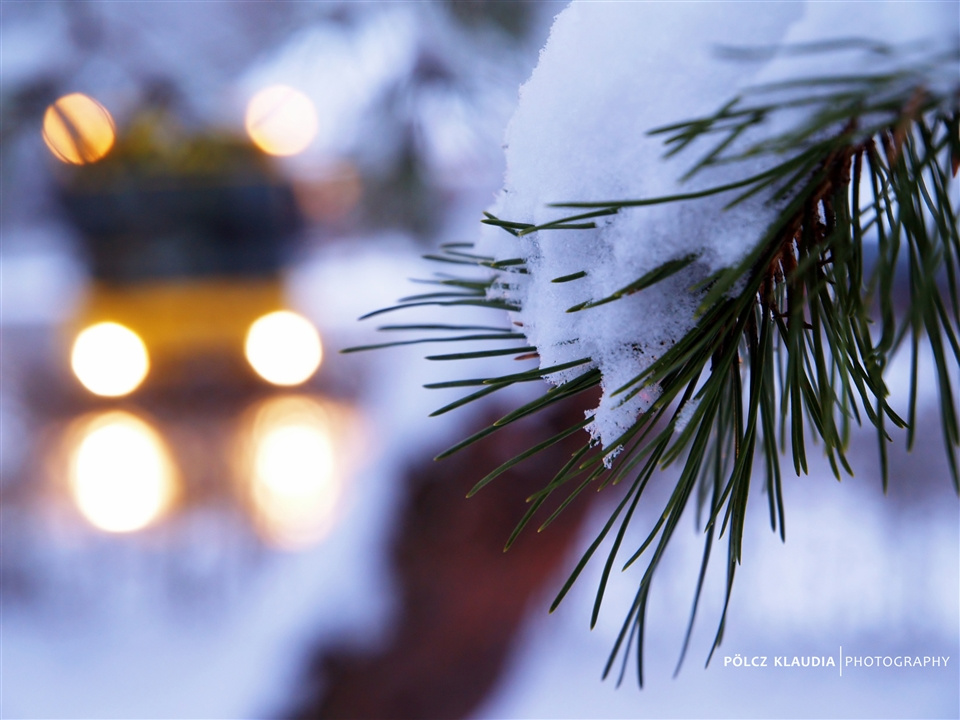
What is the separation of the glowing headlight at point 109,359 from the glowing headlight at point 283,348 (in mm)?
271

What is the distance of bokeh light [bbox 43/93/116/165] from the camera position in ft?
2.97

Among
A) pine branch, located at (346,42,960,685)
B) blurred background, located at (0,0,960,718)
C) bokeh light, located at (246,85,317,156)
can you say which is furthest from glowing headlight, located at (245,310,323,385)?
pine branch, located at (346,42,960,685)

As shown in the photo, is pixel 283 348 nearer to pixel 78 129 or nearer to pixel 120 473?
pixel 120 473

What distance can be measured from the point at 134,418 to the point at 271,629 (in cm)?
79

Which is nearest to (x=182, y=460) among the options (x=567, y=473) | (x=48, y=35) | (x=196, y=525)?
(x=196, y=525)

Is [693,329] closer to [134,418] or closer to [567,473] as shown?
[567,473]

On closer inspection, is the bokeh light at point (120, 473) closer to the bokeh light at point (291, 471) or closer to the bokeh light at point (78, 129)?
the bokeh light at point (291, 471)

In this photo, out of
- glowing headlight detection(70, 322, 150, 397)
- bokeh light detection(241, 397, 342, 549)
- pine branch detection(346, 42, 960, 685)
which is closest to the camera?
pine branch detection(346, 42, 960, 685)

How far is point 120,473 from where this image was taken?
58.0 inches

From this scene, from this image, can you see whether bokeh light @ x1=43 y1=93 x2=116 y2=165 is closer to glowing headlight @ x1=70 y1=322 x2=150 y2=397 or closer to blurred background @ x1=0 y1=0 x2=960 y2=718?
blurred background @ x1=0 y1=0 x2=960 y2=718

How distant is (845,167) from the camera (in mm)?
164

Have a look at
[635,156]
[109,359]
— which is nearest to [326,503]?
[109,359]

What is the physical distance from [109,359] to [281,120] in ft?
2.69

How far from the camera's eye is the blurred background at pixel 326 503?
3.03ft
